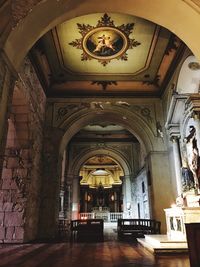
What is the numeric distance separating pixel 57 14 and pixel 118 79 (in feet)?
18.3

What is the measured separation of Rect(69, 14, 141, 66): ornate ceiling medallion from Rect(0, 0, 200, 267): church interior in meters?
0.03

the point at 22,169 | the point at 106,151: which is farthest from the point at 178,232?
the point at 106,151

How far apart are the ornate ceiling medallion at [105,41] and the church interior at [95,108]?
3cm

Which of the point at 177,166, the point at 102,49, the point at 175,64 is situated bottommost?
the point at 177,166

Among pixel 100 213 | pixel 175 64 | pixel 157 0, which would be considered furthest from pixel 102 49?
pixel 100 213

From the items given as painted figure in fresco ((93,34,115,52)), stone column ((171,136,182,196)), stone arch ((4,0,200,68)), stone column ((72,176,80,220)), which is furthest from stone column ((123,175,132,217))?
stone arch ((4,0,200,68))

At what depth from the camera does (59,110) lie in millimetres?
9531

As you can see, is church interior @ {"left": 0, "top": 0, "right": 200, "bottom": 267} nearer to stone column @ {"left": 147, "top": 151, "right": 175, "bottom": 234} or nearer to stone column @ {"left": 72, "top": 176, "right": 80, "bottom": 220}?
stone column @ {"left": 147, "top": 151, "right": 175, "bottom": 234}

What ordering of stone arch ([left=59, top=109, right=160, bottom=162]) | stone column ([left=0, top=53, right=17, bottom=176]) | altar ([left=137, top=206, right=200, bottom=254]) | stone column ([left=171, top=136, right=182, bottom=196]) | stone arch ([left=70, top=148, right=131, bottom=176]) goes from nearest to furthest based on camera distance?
stone column ([left=0, top=53, right=17, bottom=176]) < altar ([left=137, top=206, right=200, bottom=254]) < stone column ([left=171, top=136, right=182, bottom=196]) < stone arch ([left=59, top=109, right=160, bottom=162]) < stone arch ([left=70, top=148, right=131, bottom=176])

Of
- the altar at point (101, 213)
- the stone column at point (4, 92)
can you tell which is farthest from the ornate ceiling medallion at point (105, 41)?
the altar at point (101, 213)

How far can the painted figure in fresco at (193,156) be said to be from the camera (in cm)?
586

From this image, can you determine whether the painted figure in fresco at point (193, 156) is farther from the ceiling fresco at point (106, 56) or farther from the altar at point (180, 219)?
the ceiling fresco at point (106, 56)

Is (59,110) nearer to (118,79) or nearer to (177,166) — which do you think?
(118,79)

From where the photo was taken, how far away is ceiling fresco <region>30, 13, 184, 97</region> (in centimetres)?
687
